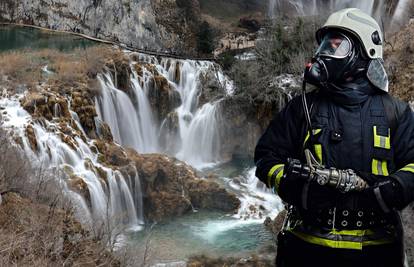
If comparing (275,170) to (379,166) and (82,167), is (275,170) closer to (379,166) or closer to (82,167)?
(379,166)

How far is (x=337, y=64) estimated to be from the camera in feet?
8.82

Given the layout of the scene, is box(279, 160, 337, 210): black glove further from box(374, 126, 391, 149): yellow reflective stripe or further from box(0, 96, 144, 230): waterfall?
box(0, 96, 144, 230): waterfall

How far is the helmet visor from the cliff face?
3462cm

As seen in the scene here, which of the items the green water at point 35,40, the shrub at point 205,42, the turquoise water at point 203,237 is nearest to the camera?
the turquoise water at point 203,237

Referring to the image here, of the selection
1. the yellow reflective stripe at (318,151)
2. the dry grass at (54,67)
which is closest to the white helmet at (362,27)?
the yellow reflective stripe at (318,151)

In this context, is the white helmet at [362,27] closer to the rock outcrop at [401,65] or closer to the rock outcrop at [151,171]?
the rock outcrop at [401,65]

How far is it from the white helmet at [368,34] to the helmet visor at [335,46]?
5 centimetres

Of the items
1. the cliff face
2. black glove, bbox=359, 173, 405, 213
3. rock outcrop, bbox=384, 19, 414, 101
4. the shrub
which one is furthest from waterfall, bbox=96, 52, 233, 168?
black glove, bbox=359, 173, 405, 213

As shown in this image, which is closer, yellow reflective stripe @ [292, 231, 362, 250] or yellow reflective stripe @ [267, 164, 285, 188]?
yellow reflective stripe @ [292, 231, 362, 250]

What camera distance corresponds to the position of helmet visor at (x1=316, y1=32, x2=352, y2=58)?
2697 mm

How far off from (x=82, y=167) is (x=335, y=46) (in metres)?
12.0

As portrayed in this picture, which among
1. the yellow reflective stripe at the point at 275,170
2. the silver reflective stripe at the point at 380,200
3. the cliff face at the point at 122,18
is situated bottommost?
the silver reflective stripe at the point at 380,200

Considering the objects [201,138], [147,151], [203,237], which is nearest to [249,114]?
[201,138]

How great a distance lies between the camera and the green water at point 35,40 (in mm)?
28408
